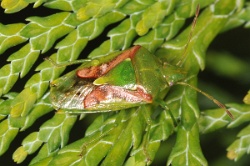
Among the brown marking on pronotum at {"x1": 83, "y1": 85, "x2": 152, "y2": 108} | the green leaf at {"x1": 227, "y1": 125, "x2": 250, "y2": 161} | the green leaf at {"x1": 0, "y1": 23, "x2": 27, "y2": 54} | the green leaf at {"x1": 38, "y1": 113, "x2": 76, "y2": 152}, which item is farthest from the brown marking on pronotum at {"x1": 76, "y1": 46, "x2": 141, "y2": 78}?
the green leaf at {"x1": 227, "y1": 125, "x2": 250, "y2": 161}

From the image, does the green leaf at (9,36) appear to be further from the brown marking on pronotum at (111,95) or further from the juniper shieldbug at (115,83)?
the brown marking on pronotum at (111,95)

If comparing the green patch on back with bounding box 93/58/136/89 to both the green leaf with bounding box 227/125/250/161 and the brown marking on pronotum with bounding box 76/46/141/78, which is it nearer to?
the brown marking on pronotum with bounding box 76/46/141/78

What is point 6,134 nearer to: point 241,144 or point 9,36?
point 9,36

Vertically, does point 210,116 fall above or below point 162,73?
below

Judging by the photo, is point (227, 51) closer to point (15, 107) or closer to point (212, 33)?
point (212, 33)

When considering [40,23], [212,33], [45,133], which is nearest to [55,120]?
[45,133]

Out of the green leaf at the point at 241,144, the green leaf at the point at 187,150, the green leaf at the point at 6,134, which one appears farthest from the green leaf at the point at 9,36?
the green leaf at the point at 241,144
